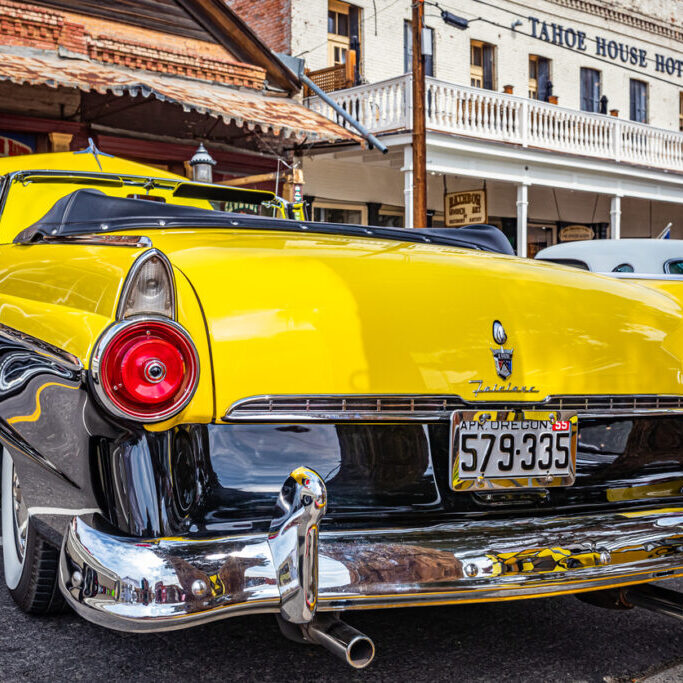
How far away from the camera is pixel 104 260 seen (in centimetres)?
245

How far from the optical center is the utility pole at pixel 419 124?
1227 centimetres

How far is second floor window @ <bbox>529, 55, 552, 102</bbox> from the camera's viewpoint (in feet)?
72.2

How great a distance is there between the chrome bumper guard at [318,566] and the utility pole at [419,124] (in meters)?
10.0

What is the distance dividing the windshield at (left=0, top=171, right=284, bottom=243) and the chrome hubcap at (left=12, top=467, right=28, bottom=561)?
1370 mm

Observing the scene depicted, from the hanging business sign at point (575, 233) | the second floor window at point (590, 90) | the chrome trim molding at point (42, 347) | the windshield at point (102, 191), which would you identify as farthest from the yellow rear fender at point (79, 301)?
the second floor window at point (590, 90)

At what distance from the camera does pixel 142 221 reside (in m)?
2.95

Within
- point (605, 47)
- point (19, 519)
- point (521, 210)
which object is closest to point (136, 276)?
point (19, 519)

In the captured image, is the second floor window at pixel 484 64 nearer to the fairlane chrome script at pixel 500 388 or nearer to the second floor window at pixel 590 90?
the second floor window at pixel 590 90

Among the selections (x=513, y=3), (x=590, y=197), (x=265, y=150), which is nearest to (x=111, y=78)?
(x=265, y=150)

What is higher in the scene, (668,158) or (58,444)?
(668,158)

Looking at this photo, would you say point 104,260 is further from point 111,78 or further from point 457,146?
point 457,146

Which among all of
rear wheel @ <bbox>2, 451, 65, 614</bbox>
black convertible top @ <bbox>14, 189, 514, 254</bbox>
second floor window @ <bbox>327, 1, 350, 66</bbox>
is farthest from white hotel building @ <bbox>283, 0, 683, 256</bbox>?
rear wheel @ <bbox>2, 451, 65, 614</bbox>

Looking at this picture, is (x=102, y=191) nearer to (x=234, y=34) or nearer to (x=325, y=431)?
(x=325, y=431)

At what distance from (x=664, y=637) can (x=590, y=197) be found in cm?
2102
